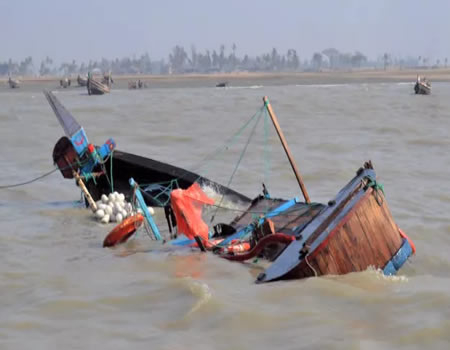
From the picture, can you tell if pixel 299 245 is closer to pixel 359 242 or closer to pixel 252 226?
pixel 359 242

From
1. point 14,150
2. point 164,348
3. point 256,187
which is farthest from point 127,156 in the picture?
point 14,150

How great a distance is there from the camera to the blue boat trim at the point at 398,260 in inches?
292

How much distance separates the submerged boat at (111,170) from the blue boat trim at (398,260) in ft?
14.9

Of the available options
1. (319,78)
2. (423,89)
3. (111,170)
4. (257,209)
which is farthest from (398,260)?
(319,78)

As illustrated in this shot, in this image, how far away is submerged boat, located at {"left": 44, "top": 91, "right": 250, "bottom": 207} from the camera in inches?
477

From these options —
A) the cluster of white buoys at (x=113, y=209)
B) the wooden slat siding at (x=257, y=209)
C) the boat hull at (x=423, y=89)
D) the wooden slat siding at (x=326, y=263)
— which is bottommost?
the boat hull at (x=423, y=89)

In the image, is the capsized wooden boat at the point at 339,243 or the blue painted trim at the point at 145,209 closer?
the capsized wooden boat at the point at 339,243

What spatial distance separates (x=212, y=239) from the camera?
937 centimetres

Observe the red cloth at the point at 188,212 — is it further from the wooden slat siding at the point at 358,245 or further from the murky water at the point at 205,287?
the wooden slat siding at the point at 358,245

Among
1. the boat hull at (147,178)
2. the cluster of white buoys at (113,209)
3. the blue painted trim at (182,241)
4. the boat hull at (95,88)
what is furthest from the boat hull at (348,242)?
the boat hull at (95,88)

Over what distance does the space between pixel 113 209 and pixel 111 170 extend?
2.79ft

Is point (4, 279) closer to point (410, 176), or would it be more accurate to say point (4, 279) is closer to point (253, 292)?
point (253, 292)

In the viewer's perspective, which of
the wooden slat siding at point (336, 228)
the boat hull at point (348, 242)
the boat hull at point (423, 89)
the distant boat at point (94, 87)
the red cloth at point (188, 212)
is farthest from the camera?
the distant boat at point (94, 87)

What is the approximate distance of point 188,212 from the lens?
893 centimetres
